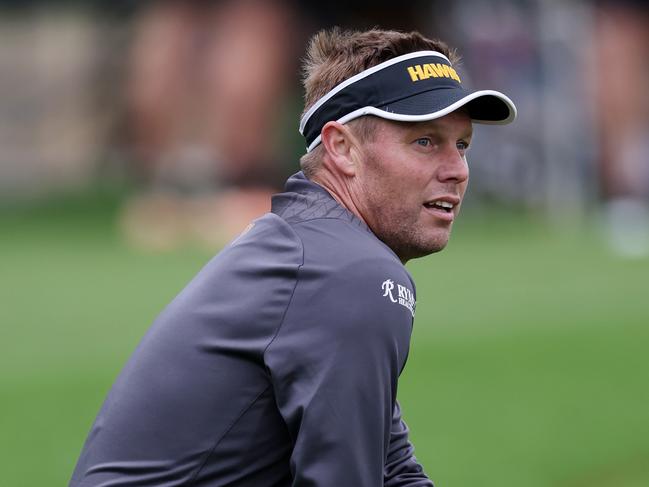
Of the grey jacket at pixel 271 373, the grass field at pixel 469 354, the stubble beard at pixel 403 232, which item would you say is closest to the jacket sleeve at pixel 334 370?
the grey jacket at pixel 271 373

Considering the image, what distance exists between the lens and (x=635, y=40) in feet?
95.6

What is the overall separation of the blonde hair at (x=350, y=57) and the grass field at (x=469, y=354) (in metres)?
4.65

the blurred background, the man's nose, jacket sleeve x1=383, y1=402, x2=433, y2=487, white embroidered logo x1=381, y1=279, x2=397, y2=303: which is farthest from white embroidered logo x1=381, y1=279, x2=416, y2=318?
the blurred background

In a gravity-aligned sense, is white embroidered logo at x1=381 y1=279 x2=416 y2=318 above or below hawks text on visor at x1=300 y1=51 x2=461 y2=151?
below

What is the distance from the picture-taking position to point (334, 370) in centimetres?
342

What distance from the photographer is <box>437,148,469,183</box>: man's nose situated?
13.3ft

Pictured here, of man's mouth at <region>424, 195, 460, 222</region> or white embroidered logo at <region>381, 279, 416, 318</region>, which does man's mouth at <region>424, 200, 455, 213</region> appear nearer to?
man's mouth at <region>424, 195, 460, 222</region>

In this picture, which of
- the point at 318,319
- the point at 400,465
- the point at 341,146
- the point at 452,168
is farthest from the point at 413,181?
the point at 400,465

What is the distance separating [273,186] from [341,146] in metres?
22.7

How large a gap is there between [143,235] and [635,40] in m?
12.8

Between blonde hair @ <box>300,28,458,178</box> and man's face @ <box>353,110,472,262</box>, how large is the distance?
0.09 m

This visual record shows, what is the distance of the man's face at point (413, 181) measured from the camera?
3980 millimetres

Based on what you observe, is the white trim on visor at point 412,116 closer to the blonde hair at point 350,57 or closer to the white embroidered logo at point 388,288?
the blonde hair at point 350,57

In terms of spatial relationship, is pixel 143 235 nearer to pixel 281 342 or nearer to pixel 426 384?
pixel 426 384
